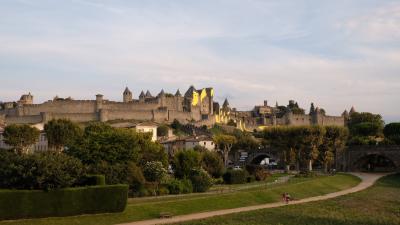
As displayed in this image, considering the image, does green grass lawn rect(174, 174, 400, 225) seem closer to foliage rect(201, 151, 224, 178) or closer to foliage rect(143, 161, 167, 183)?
foliage rect(143, 161, 167, 183)

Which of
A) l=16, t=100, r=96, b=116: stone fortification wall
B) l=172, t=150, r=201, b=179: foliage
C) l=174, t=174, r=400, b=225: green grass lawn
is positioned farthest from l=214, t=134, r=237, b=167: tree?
l=16, t=100, r=96, b=116: stone fortification wall

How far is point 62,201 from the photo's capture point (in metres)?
26.5

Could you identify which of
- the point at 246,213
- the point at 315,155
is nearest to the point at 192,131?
the point at 315,155

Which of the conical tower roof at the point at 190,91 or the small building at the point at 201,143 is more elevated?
the conical tower roof at the point at 190,91

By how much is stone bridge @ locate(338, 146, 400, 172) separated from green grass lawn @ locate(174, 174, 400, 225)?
28.6 metres

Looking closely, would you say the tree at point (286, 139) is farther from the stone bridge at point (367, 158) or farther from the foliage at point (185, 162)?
the foliage at point (185, 162)

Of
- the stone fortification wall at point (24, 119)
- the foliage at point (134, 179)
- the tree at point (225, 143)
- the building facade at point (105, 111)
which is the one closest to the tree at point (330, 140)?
the tree at point (225, 143)

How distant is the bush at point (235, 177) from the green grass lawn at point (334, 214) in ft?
42.9

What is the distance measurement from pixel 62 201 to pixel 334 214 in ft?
52.1

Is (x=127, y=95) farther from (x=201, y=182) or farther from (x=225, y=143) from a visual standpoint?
(x=201, y=182)

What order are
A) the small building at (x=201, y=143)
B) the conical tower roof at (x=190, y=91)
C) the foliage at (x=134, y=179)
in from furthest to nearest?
the conical tower roof at (x=190, y=91) → the small building at (x=201, y=143) → the foliage at (x=134, y=179)

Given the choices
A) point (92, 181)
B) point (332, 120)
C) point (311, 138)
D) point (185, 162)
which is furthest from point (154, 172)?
point (332, 120)

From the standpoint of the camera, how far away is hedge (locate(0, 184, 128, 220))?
25.1 meters

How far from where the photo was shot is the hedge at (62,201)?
82.4 ft
